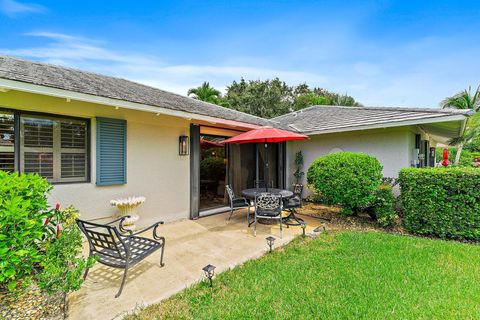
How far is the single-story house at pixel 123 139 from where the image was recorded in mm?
4438

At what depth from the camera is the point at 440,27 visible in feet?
30.8

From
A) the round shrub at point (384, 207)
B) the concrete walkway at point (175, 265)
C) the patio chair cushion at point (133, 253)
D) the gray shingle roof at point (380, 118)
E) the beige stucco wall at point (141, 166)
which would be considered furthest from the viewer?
the gray shingle roof at point (380, 118)

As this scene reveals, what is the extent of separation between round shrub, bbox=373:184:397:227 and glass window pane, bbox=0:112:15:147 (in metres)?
9.20

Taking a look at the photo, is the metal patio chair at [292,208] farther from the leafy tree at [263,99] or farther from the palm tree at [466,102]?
the leafy tree at [263,99]

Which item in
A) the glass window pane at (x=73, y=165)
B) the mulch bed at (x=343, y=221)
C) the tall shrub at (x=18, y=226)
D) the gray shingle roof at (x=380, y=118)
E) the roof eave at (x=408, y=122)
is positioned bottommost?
the mulch bed at (x=343, y=221)

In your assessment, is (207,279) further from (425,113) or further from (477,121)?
(477,121)

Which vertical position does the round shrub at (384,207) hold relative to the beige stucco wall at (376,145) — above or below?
below

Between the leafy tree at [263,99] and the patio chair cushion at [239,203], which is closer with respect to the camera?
the patio chair cushion at [239,203]

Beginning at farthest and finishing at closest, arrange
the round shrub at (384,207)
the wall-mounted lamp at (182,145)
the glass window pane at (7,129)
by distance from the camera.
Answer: the wall-mounted lamp at (182,145) → the round shrub at (384,207) → the glass window pane at (7,129)

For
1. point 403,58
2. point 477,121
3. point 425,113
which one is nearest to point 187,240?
point 425,113

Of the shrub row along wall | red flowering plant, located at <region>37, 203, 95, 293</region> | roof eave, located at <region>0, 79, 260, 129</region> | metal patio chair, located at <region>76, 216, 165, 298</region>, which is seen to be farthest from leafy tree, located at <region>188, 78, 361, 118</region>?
red flowering plant, located at <region>37, 203, 95, 293</region>

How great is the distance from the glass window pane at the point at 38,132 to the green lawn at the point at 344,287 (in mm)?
4327

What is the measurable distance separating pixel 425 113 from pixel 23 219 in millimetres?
10171

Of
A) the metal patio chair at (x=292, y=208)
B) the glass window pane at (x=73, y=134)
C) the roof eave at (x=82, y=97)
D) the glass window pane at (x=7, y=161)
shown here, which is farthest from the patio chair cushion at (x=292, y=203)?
the glass window pane at (x=7, y=161)
